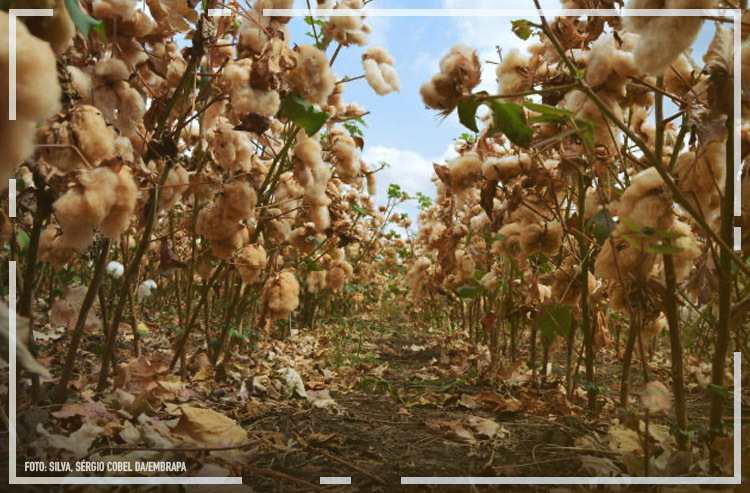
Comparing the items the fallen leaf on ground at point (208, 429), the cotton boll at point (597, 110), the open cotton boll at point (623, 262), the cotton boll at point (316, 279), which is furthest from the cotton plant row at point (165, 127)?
the cotton boll at point (316, 279)

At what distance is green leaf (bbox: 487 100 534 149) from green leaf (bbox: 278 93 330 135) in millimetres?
492

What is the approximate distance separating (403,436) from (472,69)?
1.03m

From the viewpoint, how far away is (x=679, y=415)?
1.12 metres

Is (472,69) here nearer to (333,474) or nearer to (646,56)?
(646,56)

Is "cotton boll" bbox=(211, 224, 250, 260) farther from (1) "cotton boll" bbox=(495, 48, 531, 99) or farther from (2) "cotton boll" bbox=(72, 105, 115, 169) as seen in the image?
(1) "cotton boll" bbox=(495, 48, 531, 99)

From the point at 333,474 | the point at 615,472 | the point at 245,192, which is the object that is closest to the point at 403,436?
the point at 333,474

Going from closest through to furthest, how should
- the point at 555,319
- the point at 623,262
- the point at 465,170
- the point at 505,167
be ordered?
the point at 623,262, the point at 505,167, the point at 465,170, the point at 555,319

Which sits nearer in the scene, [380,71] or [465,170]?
[465,170]

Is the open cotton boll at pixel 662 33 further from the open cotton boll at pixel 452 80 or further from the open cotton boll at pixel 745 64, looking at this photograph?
the open cotton boll at pixel 452 80

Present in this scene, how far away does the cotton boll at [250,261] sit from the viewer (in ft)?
6.15

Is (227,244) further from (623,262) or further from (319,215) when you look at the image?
(623,262)

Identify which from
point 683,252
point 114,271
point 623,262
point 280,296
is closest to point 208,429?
point 280,296

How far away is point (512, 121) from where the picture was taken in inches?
39.8

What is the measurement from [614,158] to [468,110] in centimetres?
84
